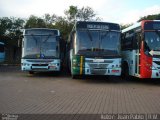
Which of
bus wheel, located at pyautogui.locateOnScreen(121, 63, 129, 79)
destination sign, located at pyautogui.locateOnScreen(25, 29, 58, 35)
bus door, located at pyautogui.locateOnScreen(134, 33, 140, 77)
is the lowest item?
bus wheel, located at pyautogui.locateOnScreen(121, 63, 129, 79)

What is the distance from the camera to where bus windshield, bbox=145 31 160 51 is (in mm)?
16141

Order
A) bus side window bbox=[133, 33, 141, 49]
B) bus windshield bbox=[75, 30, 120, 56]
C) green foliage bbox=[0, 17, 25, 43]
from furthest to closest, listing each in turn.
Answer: green foliage bbox=[0, 17, 25, 43] → bus windshield bbox=[75, 30, 120, 56] → bus side window bbox=[133, 33, 141, 49]

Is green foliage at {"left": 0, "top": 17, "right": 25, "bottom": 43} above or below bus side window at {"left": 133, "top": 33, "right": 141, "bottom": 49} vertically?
above

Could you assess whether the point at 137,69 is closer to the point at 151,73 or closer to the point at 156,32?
the point at 151,73

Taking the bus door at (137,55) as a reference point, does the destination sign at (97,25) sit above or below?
above

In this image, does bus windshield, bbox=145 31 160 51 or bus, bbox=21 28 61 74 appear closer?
bus windshield, bbox=145 31 160 51

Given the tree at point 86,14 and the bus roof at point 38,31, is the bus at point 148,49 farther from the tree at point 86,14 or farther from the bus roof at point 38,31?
the tree at point 86,14

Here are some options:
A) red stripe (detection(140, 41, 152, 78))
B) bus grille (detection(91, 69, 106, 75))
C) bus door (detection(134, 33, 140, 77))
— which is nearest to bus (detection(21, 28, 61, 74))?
bus grille (detection(91, 69, 106, 75))

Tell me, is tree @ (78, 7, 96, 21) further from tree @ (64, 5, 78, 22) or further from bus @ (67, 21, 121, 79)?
bus @ (67, 21, 121, 79)

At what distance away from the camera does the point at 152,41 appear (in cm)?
1620

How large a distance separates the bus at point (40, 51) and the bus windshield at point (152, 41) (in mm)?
6525

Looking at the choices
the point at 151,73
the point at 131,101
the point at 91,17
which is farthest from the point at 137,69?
the point at 91,17

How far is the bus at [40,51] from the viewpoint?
66.1 feet

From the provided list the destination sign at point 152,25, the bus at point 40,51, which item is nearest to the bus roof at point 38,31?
the bus at point 40,51
